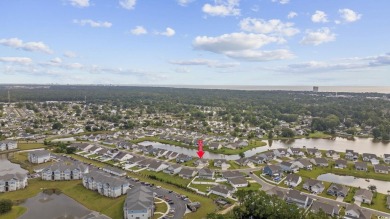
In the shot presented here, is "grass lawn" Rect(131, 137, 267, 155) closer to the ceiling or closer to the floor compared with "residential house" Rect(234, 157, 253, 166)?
closer to the floor

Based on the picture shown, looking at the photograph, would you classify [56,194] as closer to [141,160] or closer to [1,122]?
[141,160]

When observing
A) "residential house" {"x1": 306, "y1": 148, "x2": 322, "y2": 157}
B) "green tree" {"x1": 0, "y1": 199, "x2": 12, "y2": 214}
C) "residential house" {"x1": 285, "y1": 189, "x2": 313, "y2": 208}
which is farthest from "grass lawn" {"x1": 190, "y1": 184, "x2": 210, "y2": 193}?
"residential house" {"x1": 306, "y1": 148, "x2": 322, "y2": 157}

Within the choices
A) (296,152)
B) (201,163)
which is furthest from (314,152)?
(201,163)

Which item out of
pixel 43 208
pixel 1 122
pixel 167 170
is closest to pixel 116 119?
pixel 1 122

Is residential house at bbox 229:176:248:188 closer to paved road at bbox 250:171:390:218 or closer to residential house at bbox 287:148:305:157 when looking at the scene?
paved road at bbox 250:171:390:218

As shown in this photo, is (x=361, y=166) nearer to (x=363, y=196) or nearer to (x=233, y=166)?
(x=363, y=196)

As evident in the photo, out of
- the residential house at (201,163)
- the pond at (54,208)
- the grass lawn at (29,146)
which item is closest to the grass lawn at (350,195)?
the residential house at (201,163)

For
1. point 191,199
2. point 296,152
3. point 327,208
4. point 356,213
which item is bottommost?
point 191,199
